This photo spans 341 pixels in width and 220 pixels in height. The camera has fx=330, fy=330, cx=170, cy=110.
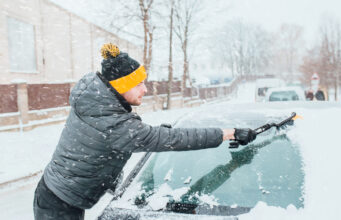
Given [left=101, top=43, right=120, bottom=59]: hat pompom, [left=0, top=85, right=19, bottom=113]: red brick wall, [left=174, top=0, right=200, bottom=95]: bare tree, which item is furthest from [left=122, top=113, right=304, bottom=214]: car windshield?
[left=174, top=0, right=200, bottom=95]: bare tree

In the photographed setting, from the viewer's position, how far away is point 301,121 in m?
2.67

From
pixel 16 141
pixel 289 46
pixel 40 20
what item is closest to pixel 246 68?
pixel 289 46

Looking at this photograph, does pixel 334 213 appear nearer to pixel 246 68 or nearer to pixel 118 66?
pixel 118 66

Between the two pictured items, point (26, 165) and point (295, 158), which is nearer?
point (295, 158)

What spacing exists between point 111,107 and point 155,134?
0.28 metres

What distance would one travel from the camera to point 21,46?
14547 mm

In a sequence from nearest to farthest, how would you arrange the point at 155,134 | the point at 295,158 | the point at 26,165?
1. the point at 155,134
2. the point at 295,158
3. the point at 26,165

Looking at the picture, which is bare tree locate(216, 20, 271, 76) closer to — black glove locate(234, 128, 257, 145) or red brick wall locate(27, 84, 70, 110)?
red brick wall locate(27, 84, 70, 110)

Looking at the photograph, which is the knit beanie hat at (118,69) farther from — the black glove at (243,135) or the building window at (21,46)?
the building window at (21,46)

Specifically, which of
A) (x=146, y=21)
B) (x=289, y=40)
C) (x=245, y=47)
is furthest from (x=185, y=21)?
(x=289, y=40)

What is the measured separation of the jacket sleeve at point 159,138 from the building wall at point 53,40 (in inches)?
485

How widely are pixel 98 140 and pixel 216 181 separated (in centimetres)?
91

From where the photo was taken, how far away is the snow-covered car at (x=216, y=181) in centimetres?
196

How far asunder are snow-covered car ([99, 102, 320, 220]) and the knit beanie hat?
0.75 meters
